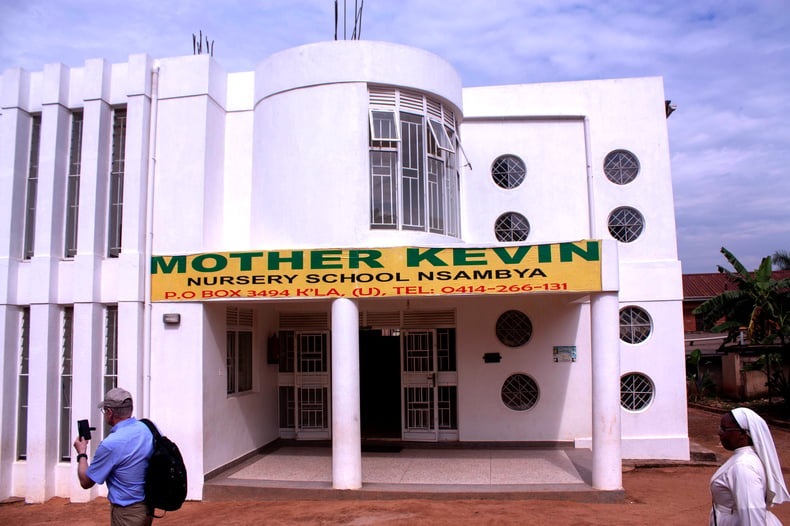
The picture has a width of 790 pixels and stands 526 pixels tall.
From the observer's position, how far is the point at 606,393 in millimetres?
8625

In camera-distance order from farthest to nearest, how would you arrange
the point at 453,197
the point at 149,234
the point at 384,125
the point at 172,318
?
the point at 453,197
the point at 384,125
the point at 149,234
the point at 172,318

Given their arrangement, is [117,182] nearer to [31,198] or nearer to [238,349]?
[31,198]

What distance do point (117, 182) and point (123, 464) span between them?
6.79 m

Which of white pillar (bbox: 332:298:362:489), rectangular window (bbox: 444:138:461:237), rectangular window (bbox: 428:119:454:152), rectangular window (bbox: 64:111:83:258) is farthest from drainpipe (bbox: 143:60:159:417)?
rectangular window (bbox: 444:138:461:237)

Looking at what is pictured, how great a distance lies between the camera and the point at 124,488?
4516 mm

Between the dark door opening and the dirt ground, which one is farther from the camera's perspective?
the dark door opening

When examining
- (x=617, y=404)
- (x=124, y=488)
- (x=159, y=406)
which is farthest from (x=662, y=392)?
(x=124, y=488)

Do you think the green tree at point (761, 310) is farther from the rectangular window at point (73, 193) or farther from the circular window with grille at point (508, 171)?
the rectangular window at point (73, 193)

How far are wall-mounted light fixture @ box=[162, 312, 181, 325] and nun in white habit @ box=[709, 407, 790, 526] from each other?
24.7ft

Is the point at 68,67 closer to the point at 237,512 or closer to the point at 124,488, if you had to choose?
the point at 237,512

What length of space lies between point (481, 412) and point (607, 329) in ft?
11.2

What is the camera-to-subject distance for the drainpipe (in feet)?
30.7

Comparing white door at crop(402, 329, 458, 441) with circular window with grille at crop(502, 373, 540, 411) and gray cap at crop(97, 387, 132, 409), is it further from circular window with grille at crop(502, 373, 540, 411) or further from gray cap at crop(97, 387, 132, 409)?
gray cap at crop(97, 387, 132, 409)

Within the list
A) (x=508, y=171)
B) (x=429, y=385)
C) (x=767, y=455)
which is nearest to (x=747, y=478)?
(x=767, y=455)
